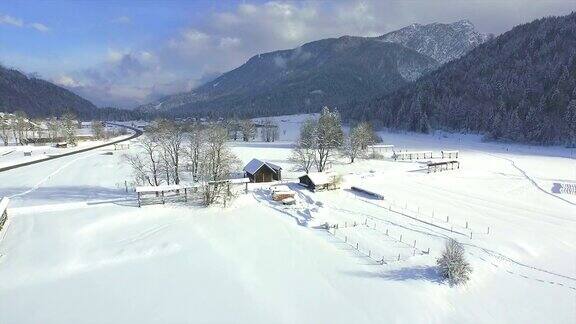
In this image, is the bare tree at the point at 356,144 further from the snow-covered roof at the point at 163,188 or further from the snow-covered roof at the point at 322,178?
the snow-covered roof at the point at 163,188

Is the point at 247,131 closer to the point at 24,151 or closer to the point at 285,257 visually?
the point at 24,151

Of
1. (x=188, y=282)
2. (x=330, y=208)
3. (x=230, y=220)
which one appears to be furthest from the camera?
(x=330, y=208)

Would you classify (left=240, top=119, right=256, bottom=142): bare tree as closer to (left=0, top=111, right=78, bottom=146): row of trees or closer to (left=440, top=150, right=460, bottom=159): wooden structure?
(left=0, top=111, right=78, bottom=146): row of trees

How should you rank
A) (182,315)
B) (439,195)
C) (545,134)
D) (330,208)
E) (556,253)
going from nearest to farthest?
(182,315)
(556,253)
(330,208)
(439,195)
(545,134)

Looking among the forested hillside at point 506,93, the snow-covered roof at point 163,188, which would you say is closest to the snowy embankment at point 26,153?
the snow-covered roof at point 163,188

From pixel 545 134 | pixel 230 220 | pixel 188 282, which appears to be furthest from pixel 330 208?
pixel 545 134

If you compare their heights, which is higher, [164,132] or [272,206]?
[164,132]

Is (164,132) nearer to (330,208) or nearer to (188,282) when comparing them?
(330,208)
